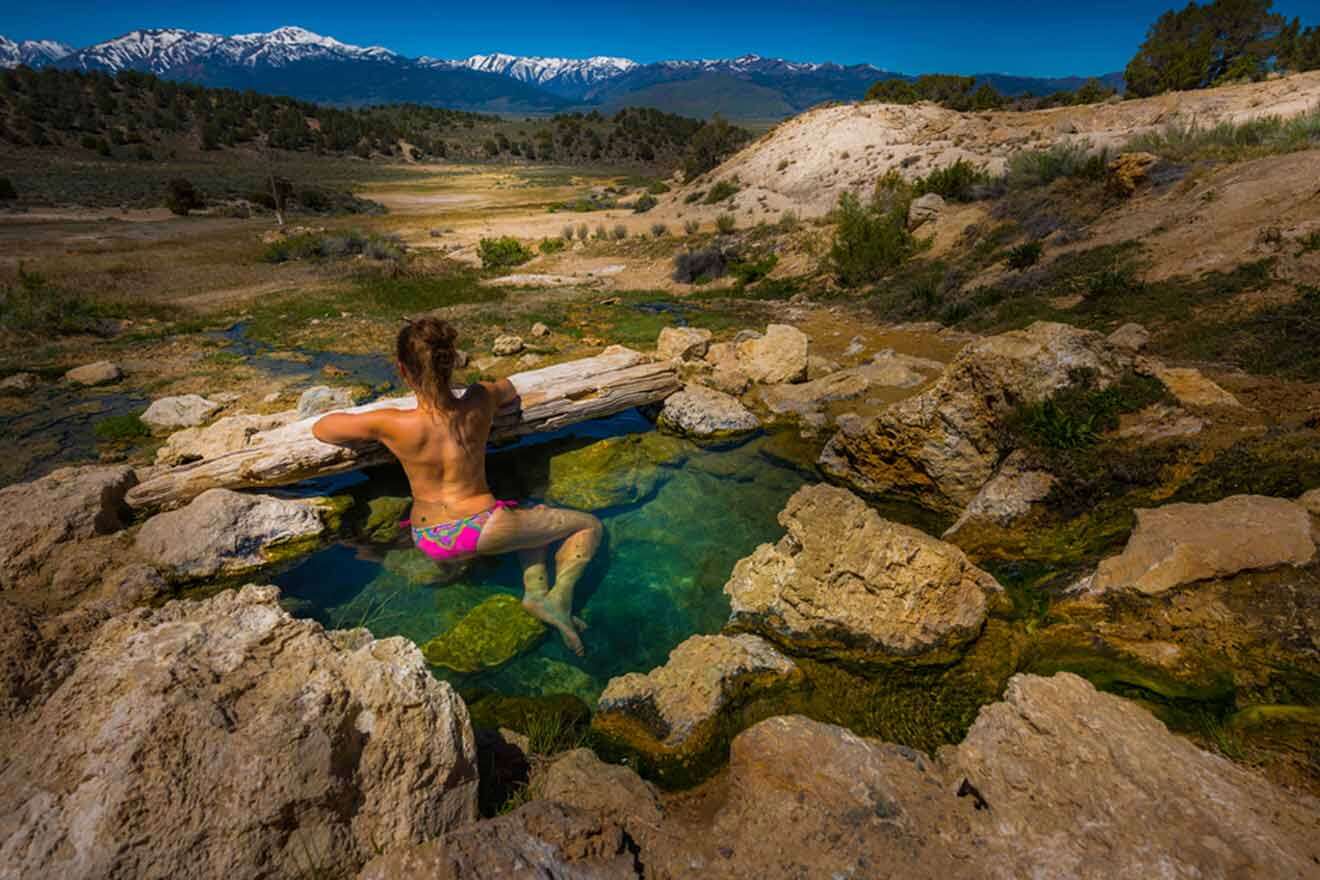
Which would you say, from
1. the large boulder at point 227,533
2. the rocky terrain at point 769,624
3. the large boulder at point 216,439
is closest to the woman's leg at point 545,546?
the rocky terrain at point 769,624

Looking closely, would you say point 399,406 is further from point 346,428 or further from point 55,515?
point 55,515

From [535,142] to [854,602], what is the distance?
7896cm

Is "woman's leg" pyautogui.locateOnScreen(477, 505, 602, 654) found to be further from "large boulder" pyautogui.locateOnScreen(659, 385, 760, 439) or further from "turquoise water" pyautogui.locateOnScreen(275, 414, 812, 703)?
"large boulder" pyautogui.locateOnScreen(659, 385, 760, 439)

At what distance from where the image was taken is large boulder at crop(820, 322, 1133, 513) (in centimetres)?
482

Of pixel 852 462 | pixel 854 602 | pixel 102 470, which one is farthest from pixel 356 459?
pixel 852 462

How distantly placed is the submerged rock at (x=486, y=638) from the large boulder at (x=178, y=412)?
4.97 metres

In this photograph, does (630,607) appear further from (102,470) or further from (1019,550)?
(102,470)

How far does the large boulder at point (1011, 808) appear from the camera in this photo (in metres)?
1.78

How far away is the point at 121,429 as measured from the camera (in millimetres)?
6332

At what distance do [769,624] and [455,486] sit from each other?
271 centimetres

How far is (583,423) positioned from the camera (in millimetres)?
7082

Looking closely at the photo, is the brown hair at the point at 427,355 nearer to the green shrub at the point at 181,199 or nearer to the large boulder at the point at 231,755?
the large boulder at the point at 231,755

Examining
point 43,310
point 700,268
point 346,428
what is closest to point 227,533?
point 346,428

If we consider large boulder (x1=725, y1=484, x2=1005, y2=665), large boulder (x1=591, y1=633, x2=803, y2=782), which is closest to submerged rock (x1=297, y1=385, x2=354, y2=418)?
large boulder (x1=591, y1=633, x2=803, y2=782)
